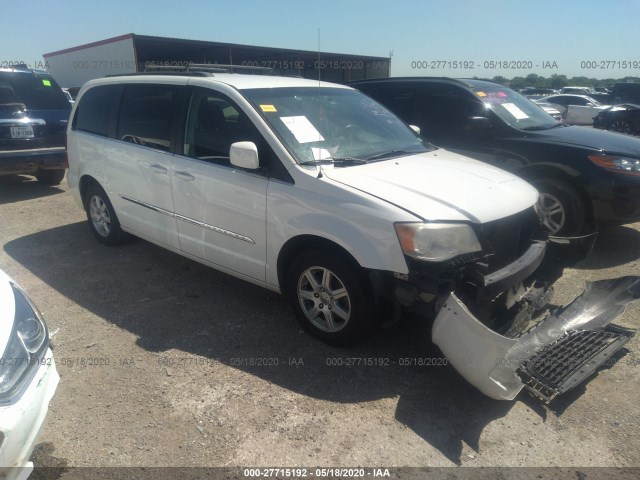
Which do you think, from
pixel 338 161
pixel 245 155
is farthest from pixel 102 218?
pixel 338 161

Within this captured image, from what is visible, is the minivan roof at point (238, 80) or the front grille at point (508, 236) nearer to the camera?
the front grille at point (508, 236)

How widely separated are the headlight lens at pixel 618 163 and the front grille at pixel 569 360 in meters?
2.14

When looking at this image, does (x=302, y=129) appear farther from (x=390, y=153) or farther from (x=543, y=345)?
(x=543, y=345)

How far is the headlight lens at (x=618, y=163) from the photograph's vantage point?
4723 mm

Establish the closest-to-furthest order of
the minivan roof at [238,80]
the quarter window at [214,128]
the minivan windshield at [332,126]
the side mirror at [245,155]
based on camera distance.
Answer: the side mirror at [245,155], the minivan windshield at [332,126], the quarter window at [214,128], the minivan roof at [238,80]

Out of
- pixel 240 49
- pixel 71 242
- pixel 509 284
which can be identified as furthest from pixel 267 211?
pixel 240 49

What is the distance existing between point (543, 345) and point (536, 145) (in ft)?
9.17

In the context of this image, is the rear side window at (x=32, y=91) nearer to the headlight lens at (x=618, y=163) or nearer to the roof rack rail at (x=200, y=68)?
the roof rack rail at (x=200, y=68)

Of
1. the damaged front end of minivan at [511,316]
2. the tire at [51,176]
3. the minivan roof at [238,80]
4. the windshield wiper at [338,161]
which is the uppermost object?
the minivan roof at [238,80]

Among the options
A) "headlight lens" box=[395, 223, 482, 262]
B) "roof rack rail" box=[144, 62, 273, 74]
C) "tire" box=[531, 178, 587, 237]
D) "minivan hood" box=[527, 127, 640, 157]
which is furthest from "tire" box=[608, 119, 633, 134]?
"headlight lens" box=[395, 223, 482, 262]

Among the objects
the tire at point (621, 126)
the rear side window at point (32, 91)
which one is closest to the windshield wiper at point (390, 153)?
the rear side window at point (32, 91)

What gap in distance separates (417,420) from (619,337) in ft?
5.13

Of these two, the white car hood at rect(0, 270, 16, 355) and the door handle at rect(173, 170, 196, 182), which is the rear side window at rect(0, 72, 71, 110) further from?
the white car hood at rect(0, 270, 16, 355)

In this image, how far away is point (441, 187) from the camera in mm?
3111
